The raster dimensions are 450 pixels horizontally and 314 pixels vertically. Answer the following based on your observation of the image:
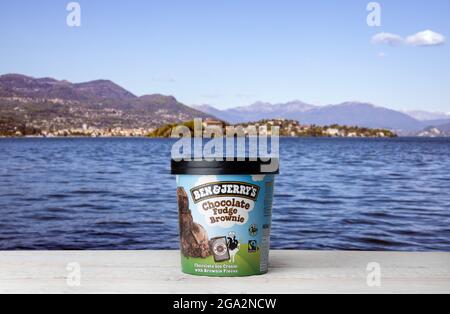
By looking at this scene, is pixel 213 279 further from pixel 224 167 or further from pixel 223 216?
pixel 224 167

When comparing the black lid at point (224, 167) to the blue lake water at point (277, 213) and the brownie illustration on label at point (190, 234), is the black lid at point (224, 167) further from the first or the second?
the blue lake water at point (277, 213)

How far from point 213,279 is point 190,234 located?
0.65 feet

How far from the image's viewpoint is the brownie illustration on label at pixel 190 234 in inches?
114

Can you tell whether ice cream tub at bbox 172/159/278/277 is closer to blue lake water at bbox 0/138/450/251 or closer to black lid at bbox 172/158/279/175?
black lid at bbox 172/158/279/175

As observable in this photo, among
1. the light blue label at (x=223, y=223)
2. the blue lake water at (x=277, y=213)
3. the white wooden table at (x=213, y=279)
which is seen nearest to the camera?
the white wooden table at (x=213, y=279)

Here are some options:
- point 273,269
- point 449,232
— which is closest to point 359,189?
point 449,232

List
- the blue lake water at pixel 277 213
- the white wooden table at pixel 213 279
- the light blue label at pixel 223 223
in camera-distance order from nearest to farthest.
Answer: the white wooden table at pixel 213 279 → the light blue label at pixel 223 223 → the blue lake water at pixel 277 213

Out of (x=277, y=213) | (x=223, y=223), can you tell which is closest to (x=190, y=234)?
(x=223, y=223)

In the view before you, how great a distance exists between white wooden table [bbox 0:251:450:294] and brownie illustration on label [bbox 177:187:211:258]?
10 centimetres

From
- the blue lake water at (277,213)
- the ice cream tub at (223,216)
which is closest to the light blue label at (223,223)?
the ice cream tub at (223,216)

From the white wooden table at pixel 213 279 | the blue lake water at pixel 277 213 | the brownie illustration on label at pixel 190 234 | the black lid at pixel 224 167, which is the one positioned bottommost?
the blue lake water at pixel 277 213
